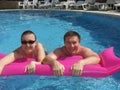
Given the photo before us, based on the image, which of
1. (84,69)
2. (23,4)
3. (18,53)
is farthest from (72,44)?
(23,4)

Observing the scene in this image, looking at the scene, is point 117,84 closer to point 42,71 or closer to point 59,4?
point 42,71

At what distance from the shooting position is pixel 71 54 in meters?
4.14

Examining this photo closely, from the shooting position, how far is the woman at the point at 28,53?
3752 mm

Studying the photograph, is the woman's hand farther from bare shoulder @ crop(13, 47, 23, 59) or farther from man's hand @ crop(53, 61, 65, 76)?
bare shoulder @ crop(13, 47, 23, 59)

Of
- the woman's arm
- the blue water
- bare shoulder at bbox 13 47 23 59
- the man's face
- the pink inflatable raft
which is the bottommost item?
the blue water

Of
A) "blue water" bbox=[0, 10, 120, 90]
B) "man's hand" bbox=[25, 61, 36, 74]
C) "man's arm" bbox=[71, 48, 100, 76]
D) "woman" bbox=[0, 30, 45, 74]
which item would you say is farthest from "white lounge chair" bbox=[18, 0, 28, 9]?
"man's hand" bbox=[25, 61, 36, 74]

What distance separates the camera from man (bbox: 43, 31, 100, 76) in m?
3.59

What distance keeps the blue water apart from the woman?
1124 mm

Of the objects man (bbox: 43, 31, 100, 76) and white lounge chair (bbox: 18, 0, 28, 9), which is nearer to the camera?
man (bbox: 43, 31, 100, 76)

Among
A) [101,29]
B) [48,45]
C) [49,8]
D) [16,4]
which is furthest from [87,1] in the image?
[48,45]

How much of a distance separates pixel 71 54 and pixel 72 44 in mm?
242

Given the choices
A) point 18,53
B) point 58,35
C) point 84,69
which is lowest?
point 58,35

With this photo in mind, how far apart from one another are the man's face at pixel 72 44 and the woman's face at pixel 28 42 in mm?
470

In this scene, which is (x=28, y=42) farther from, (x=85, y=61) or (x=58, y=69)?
(x=85, y=61)
